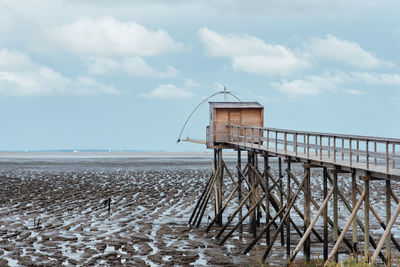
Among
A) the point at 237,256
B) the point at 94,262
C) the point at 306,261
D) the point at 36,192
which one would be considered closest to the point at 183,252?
the point at 237,256

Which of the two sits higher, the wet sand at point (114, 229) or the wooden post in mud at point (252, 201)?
the wooden post in mud at point (252, 201)

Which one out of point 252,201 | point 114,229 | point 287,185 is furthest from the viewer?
point 114,229

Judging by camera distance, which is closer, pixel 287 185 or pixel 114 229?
pixel 287 185

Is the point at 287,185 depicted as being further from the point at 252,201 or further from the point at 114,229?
the point at 114,229

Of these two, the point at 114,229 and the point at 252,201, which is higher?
the point at 252,201

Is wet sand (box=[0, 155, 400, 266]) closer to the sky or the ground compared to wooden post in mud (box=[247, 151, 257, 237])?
closer to the ground

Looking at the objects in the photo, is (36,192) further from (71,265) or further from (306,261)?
(306,261)

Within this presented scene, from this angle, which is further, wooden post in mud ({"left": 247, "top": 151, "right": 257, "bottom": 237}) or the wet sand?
wooden post in mud ({"left": 247, "top": 151, "right": 257, "bottom": 237})

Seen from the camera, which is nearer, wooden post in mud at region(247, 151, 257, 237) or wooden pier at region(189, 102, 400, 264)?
wooden pier at region(189, 102, 400, 264)

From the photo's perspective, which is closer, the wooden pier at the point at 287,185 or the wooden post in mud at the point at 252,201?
the wooden pier at the point at 287,185

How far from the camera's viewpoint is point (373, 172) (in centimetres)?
1504

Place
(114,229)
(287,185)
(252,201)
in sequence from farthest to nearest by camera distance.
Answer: (114,229) → (252,201) → (287,185)

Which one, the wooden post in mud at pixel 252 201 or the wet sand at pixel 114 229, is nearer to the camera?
the wet sand at pixel 114 229

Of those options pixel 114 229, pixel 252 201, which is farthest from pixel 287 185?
pixel 114 229
